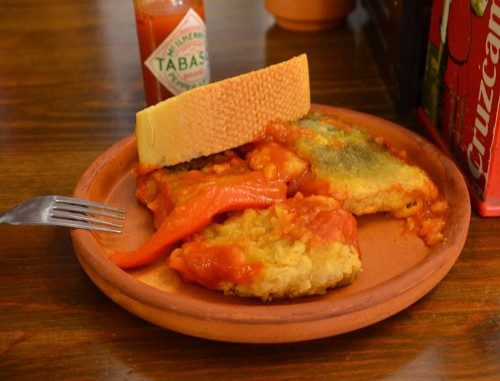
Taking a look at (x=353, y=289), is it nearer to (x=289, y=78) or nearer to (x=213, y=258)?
(x=213, y=258)

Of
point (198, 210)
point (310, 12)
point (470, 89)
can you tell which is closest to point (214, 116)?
point (198, 210)

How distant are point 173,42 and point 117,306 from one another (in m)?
0.81

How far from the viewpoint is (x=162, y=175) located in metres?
1.28

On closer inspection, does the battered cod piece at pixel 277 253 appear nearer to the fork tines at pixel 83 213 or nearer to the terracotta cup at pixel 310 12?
the fork tines at pixel 83 213

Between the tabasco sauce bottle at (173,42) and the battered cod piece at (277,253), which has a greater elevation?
the tabasco sauce bottle at (173,42)

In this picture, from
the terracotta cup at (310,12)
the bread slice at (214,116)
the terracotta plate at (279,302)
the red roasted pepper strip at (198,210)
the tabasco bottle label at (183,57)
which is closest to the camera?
the terracotta plate at (279,302)

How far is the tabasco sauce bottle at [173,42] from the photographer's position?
1.66 meters

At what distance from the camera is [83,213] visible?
1.20m

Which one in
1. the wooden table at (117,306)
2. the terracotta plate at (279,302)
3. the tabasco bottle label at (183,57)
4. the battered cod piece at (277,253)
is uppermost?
the tabasco bottle label at (183,57)

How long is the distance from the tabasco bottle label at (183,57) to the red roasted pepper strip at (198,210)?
1.99 feet

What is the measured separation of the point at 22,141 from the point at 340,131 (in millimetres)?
923

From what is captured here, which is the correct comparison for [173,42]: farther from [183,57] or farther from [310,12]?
[310,12]

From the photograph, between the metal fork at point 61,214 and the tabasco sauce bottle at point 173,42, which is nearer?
the metal fork at point 61,214

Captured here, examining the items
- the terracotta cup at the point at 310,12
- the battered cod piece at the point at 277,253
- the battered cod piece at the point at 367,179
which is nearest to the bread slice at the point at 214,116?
the battered cod piece at the point at 367,179
